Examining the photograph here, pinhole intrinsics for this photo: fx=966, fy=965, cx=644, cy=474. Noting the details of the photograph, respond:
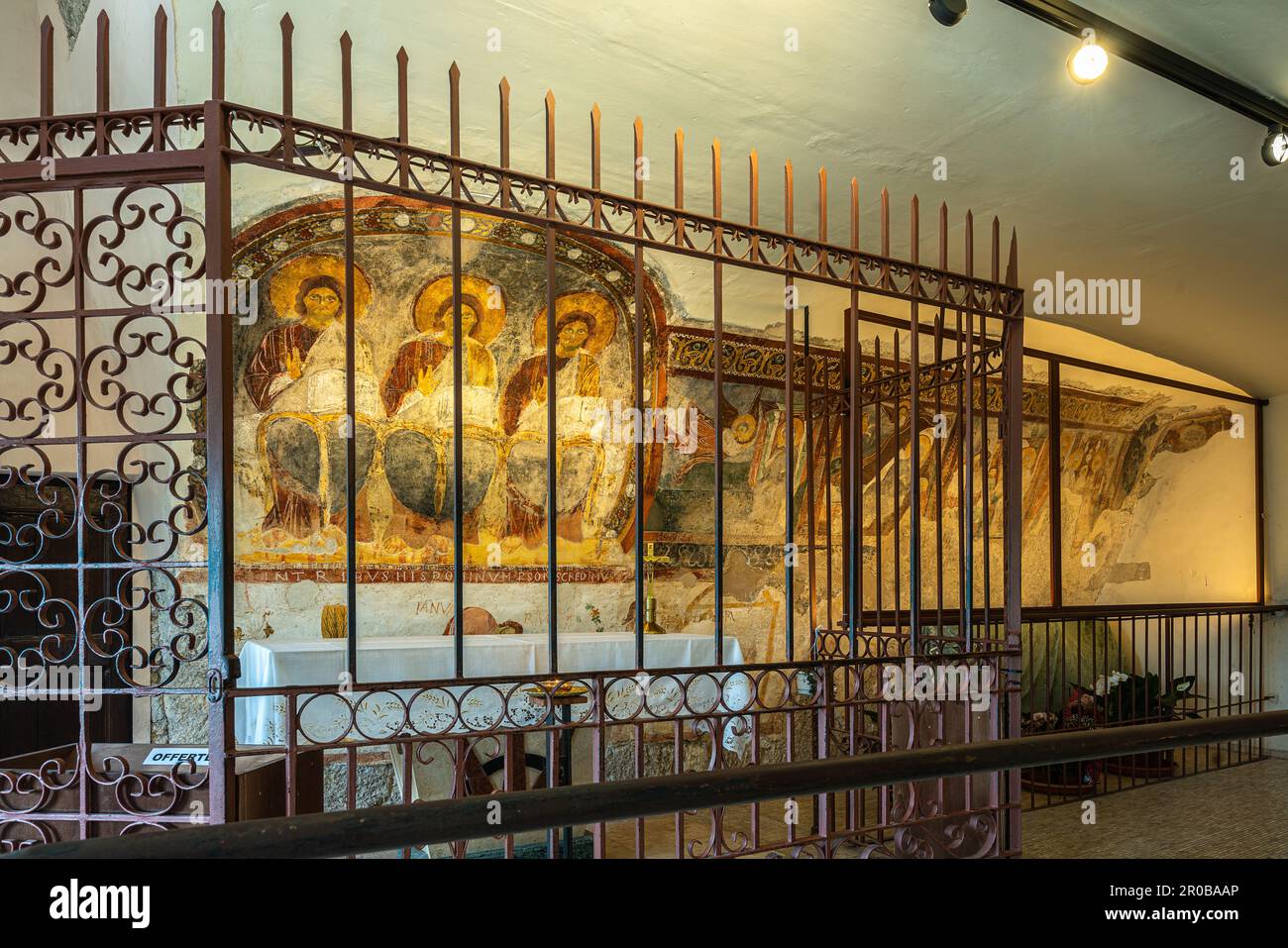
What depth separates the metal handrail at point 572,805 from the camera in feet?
3.33

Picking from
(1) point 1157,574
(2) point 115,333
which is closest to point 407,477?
(2) point 115,333

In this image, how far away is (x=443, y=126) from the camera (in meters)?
4.96

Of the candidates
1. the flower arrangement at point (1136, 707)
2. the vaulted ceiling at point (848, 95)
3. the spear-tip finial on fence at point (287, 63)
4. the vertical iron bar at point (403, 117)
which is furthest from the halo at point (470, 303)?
the flower arrangement at point (1136, 707)

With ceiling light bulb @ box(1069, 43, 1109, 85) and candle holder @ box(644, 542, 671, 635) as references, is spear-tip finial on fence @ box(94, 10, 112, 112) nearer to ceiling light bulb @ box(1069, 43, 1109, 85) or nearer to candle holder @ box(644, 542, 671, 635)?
ceiling light bulb @ box(1069, 43, 1109, 85)

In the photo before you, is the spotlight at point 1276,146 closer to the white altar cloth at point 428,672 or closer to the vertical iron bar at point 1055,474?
the white altar cloth at point 428,672

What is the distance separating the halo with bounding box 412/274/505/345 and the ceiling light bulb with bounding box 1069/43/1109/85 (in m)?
3.38

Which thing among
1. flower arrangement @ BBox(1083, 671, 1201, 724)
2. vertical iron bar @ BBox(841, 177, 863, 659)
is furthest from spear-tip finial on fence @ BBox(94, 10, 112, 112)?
flower arrangement @ BBox(1083, 671, 1201, 724)

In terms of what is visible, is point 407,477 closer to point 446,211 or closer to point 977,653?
point 446,211

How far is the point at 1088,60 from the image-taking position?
402cm

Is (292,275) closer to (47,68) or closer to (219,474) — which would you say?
(47,68)

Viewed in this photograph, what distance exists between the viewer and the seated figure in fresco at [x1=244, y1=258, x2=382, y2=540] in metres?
5.54

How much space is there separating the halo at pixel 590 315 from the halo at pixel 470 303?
257 mm
